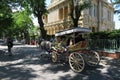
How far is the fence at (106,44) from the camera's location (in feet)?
56.2

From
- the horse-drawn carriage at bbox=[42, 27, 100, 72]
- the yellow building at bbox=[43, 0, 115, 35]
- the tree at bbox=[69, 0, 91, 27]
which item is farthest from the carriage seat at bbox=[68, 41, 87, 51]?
the yellow building at bbox=[43, 0, 115, 35]

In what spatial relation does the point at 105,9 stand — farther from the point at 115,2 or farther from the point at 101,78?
the point at 101,78

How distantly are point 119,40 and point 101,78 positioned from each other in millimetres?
7152

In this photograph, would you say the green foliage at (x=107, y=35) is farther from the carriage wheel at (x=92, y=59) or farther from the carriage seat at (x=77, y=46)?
the carriage seat at (x=77, y=46)

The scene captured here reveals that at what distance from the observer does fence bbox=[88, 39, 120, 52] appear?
17128 millimetres

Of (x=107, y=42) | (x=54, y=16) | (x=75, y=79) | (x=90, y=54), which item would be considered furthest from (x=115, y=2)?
(x=54, y=16)

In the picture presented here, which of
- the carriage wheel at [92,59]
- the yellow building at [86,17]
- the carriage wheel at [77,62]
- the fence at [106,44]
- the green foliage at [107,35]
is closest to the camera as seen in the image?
the carriage wheel at [77,62]

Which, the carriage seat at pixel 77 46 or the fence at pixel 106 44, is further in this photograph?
the fence at pixel 106 44

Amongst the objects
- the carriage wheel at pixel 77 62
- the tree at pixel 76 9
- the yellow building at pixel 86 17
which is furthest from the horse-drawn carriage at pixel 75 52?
the yellow building at pixel 86 17

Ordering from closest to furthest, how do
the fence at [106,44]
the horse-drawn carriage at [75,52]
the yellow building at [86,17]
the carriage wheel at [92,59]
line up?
the horse-drawn carriage at [75,52]
the carriage wheel at [92,59]
the fence at [106,44]
the yellow building at [86,17]

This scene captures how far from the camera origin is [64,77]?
10.7m

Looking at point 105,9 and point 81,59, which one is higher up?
point 105,9

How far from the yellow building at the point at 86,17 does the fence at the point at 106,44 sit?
16079mm

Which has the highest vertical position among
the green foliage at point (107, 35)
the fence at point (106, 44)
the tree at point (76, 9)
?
the tree at point (76, 9)
